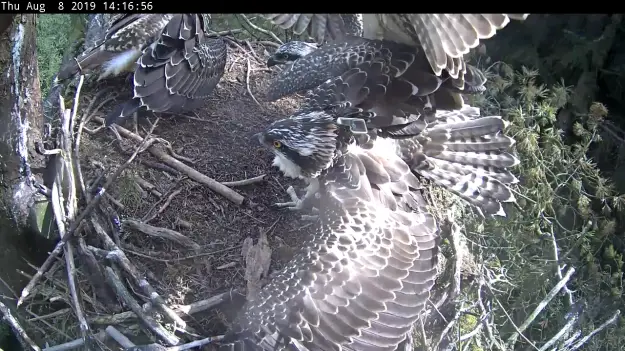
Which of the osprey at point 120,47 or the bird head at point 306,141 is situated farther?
the osprey at point 120,47

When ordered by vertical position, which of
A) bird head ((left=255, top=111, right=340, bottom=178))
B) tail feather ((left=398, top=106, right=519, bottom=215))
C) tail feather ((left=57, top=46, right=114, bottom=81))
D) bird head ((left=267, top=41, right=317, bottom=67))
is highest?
tail feather ((left=57, top=46, right=114, bottom=81))

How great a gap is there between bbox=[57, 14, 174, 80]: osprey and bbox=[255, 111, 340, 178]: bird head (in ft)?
3.18

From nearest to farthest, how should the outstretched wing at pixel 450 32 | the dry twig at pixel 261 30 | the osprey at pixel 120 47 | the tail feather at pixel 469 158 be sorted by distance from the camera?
the outstretched wing at pixel 450 32
the tail feather at pixel 469 158
the osprey at pixel 120 47
the dry twig at pixel 261 30

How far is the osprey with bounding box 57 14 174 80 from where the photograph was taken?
3148 millimetres

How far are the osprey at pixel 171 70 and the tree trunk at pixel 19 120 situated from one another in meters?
0.45

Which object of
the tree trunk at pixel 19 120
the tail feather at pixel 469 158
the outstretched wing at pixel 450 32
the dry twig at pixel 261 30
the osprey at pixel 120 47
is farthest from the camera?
the dry twig at pixel 261 30

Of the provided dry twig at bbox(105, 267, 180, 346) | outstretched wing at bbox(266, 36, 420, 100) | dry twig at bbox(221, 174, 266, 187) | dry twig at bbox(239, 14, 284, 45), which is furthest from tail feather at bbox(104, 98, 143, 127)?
dry twig at bbox(239, 14, 284, 45)

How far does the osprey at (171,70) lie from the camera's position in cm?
301

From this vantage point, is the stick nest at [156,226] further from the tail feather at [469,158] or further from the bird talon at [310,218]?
the tail feather at [469,158]

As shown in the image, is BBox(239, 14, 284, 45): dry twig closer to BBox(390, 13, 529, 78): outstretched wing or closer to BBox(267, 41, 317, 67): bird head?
BBox(267, 41, 317, 67): bird head

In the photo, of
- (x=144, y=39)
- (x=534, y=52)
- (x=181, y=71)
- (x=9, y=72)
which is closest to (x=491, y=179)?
(x=534, y=52)

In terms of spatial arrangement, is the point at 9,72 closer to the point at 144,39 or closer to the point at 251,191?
the point at 144,39

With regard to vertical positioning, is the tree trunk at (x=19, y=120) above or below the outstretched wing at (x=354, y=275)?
above

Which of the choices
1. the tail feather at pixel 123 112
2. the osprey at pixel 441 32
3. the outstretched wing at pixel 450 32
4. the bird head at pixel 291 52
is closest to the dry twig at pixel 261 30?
the bird head at pixel 291 52
